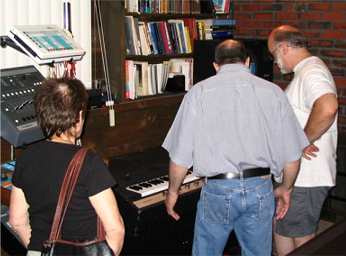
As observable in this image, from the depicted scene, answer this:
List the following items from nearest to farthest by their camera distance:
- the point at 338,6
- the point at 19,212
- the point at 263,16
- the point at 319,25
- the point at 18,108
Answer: the point at 19,212
the point at 18,108
the point at 338,6
the point at 319,25
the point at 263,16

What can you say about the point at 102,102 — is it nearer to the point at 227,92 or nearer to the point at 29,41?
the point at 29,41

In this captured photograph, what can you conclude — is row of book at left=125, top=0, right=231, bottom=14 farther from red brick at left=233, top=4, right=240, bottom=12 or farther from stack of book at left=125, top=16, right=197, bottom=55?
red brick at left=233, top=4, right=240, bottom=12

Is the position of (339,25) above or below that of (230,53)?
above

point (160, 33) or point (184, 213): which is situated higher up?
point (160, 33)

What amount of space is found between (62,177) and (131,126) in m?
1.55

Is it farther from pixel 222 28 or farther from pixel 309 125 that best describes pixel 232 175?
pixel 222 28

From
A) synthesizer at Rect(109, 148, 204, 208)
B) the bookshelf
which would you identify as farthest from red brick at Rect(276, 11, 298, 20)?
Result: synthesizer at Rect(109, 148, 204, 208)

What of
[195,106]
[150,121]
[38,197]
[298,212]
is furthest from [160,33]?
[38,197]

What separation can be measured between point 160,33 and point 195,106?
1.45 m

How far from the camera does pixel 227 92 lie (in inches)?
96.7

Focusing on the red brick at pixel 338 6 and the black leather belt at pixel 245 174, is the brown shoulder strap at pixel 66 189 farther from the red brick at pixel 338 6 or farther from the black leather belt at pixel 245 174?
the red brick at pixel 338 6

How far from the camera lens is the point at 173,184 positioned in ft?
8.70

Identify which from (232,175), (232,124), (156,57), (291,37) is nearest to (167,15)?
(156,57)

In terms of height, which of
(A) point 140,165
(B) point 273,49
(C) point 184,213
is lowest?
(C) point 184,213
